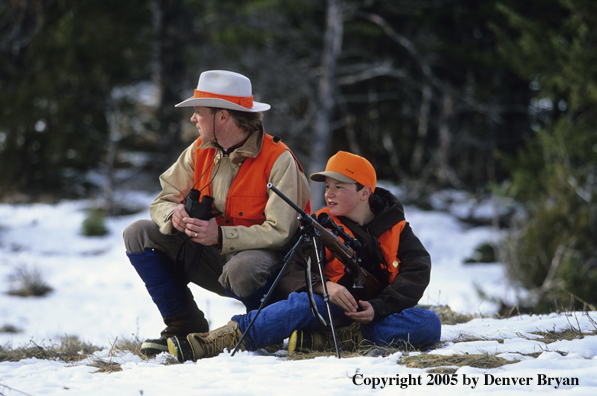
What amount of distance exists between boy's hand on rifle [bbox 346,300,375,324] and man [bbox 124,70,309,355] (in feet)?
1.80

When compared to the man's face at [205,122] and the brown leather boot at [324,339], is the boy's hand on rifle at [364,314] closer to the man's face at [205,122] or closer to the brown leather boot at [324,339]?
the brown leather boot at [324,339]

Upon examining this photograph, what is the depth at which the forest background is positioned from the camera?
1256cm

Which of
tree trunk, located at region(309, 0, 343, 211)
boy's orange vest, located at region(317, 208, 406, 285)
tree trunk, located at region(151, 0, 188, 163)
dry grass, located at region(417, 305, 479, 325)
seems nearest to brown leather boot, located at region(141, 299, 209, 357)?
boy's orange vest, located at region(317, 208, 406, 285)

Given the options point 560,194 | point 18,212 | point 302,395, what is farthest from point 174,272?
point 18,212

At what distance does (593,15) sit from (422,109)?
5.14 m

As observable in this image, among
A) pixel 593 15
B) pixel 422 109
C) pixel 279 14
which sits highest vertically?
pixel 279 14

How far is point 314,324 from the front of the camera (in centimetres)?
331

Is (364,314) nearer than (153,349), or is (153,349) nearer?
(364,314)

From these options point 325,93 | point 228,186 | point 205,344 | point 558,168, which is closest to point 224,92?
point 228,186

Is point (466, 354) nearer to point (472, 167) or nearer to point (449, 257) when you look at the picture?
point (449, 257)

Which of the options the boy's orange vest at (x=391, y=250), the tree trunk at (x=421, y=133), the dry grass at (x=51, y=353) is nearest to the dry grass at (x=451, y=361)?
the boy's orange vest at (x=391, y=250)

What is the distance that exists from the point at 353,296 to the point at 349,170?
0.78 m

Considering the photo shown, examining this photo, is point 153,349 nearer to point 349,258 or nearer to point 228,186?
point 228,186

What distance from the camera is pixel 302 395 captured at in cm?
240
